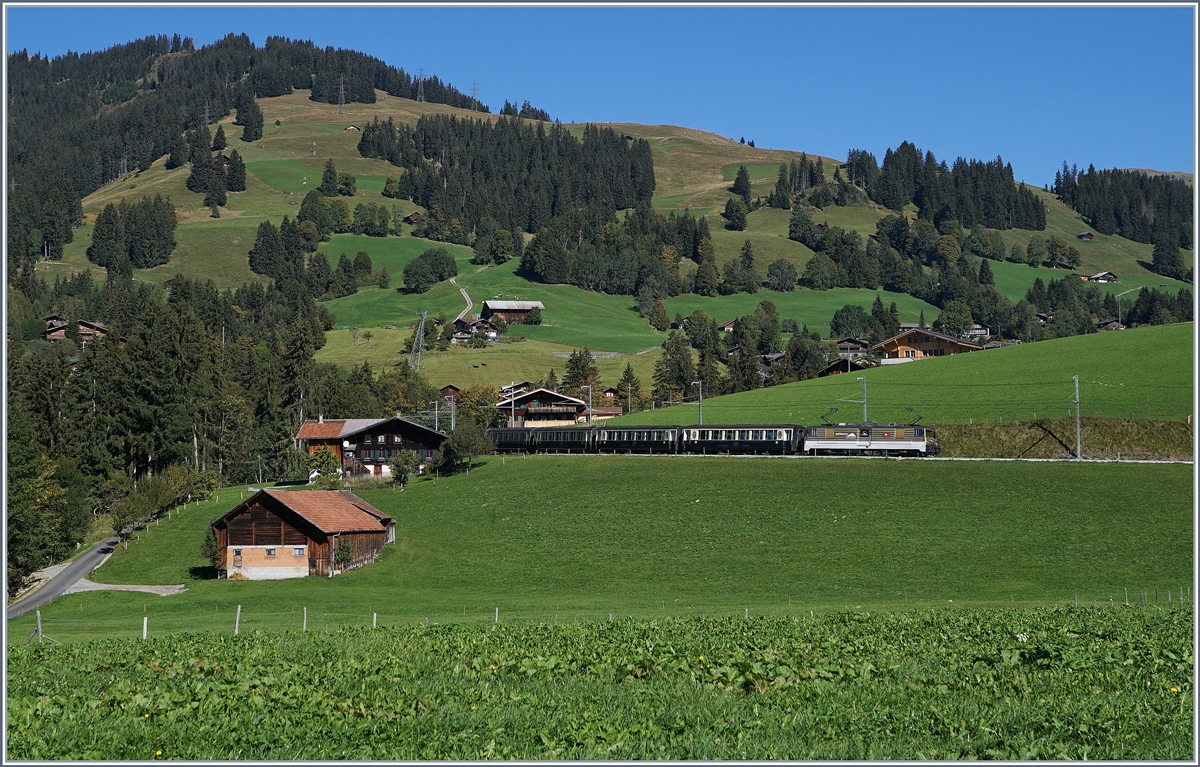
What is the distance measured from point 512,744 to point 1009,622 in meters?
16.0

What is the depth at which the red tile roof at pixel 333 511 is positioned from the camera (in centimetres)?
6122

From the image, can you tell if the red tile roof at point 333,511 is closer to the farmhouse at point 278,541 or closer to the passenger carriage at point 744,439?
the farmhouse at point 278,541

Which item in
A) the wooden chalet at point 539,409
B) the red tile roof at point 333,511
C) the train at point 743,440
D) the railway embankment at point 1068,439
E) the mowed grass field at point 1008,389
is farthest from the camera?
the wooden chalet at point 539,409

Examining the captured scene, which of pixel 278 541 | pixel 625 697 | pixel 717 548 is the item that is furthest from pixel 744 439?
pixel 625 697

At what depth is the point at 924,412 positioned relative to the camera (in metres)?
96.5

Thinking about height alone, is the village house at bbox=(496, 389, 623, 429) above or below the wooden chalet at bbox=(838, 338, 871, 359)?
below

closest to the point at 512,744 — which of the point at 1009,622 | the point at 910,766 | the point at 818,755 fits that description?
the point at 818,755

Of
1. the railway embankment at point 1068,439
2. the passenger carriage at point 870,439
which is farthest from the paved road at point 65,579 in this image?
the railway embankment at point 1068,439

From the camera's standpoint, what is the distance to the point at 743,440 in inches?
3467

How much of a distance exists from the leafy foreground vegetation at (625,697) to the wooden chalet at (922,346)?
141 m

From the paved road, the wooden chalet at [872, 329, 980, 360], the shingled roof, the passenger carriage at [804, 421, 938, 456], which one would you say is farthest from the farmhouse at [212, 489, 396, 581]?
the wooden chalet at [872, 329, 980, 360]

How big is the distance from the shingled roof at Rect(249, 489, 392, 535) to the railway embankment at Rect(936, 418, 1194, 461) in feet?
153

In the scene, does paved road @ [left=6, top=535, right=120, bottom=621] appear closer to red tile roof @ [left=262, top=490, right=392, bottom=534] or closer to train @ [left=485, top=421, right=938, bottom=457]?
red tile roof @ [left=262, top=490, right=392, bottom=534]

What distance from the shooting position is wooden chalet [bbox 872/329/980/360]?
517 ft
